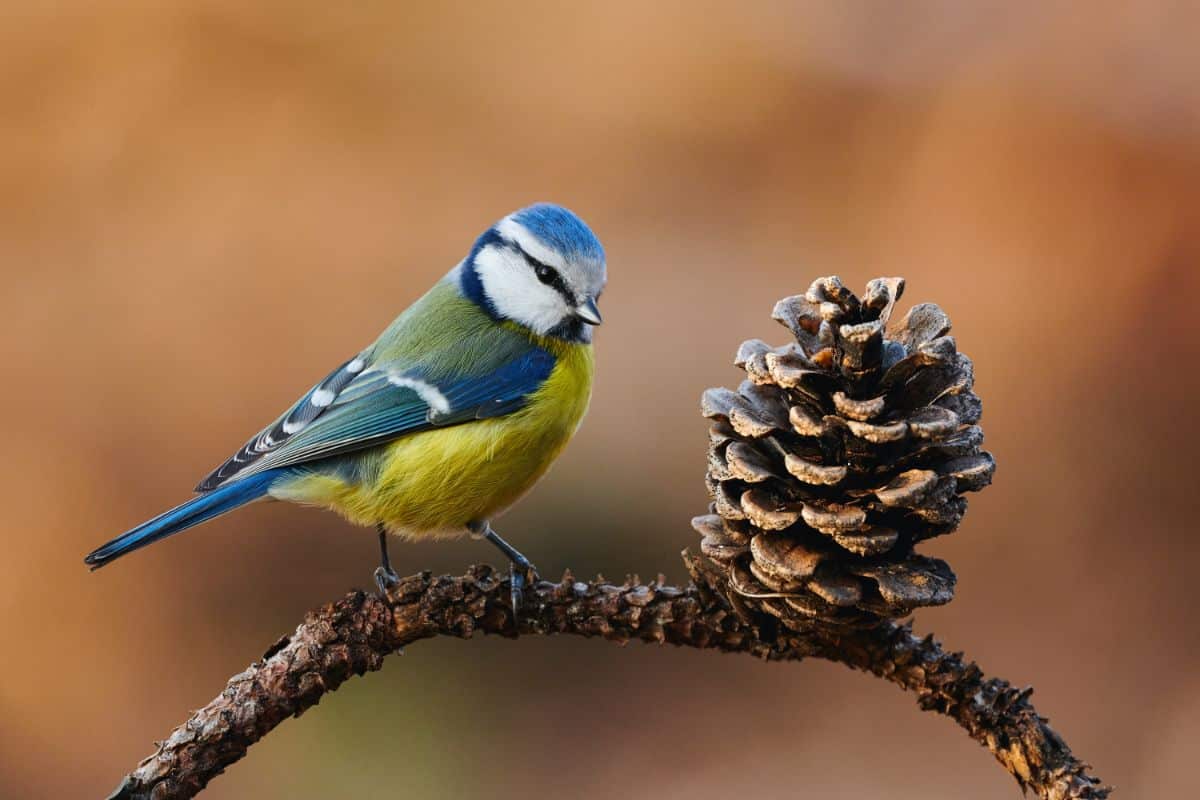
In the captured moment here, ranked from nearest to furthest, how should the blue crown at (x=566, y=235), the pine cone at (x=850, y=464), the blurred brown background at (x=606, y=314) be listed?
1. the pine cone at (x=850, y=464)
2. the blue crown at (x=566, y=235)
3. the blurred brown background at (x=606, y=314)

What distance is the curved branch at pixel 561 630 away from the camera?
85cm

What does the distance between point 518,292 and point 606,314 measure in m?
0.63

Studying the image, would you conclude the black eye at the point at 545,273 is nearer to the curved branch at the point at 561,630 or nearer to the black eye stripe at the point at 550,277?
the black eye stripe at the point at 550,277

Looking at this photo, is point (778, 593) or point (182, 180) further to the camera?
point (182, 180)

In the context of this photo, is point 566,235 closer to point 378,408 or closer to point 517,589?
point 378,408

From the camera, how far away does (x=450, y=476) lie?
155cm

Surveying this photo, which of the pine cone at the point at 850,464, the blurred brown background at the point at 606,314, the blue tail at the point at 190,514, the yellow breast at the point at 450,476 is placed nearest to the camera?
the pine cone at the point at 850,464

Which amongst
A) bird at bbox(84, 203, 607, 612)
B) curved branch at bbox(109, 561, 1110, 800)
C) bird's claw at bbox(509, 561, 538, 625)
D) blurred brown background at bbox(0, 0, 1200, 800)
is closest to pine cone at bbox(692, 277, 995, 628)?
curved branch at bbox(109, 561, 1110, 800)

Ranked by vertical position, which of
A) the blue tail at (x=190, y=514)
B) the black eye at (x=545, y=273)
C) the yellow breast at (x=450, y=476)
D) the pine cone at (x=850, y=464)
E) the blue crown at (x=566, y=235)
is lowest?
the blue tail at (x=190, y=514)

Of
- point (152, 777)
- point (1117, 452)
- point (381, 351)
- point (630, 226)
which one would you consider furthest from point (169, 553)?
point (1117, 452)

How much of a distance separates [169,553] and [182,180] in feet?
2.69

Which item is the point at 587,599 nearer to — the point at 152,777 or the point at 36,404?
the point at 152,777

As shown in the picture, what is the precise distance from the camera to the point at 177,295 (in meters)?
2.31

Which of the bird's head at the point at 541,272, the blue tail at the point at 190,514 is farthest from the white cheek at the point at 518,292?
the blue tail at the point at 190,514
